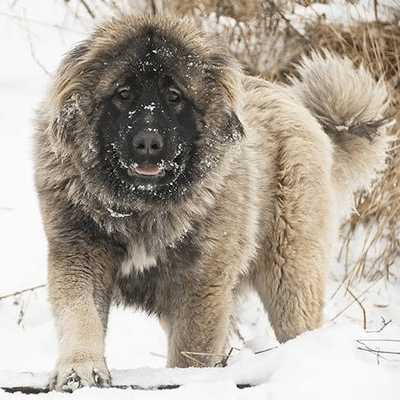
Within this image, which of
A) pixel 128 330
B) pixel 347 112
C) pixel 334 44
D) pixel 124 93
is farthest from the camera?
pixel 334 44

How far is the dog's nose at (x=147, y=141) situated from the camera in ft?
11.1

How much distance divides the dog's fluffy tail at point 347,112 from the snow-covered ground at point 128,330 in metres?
1.03

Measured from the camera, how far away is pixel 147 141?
11.1ft

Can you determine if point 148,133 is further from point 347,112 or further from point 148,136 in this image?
point 347,112

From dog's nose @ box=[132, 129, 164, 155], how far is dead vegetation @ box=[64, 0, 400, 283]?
11.6 feet

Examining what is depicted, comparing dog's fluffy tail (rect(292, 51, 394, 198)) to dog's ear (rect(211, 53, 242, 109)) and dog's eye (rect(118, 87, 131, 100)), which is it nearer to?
dog's ear (rect(211, 53, 242, 109))

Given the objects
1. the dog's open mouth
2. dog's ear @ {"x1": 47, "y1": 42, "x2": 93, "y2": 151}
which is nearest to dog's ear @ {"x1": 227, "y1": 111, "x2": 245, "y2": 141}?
the dog's open mouth

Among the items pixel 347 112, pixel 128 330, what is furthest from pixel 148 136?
pixel 128 330

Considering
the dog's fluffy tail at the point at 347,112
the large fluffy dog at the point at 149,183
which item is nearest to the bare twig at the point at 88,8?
the dog's fluffy tail at the point at 347,112

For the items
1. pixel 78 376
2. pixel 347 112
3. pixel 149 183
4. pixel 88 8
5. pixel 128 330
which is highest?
pixel 347 112

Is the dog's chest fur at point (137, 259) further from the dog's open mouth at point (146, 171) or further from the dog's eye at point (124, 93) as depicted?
the dog's eye at point (124, 93)

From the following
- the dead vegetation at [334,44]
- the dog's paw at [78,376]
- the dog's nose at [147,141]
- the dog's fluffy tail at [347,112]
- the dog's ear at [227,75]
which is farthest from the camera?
the dead vegetation at [334,44]

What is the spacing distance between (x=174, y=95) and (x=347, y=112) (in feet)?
5.15

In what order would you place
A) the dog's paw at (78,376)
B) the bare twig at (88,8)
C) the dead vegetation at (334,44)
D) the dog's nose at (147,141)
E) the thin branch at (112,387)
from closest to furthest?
the thin branch at (112,387) < the dog's paw at (78,376) < the dog's nose at (147,141) < the dead vegetation at (334,44) < the bare twig at (88,8)
